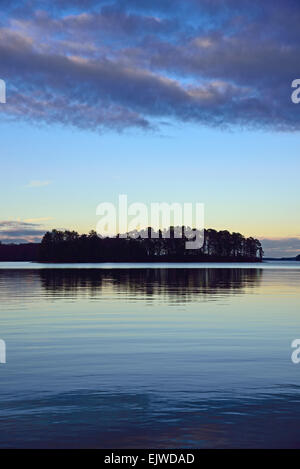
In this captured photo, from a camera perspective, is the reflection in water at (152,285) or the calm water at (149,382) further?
the reflection in water at (152,285)

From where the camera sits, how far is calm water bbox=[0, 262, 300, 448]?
13.5 m

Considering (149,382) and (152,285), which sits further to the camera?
(152,285)

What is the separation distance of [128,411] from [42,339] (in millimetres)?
15258

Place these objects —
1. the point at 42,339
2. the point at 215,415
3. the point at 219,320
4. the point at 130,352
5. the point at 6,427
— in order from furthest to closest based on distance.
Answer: the point at 219,320 < the point at 42,339 < the point at 130,352 < the point at 215,415 < the point at 6,427

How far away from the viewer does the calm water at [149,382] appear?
1349cm

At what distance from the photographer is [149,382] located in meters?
19.3

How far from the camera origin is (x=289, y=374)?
21.0m

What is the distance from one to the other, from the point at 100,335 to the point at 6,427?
57.1 feet

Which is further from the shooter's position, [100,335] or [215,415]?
[100,335]

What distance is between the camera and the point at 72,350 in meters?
26.5

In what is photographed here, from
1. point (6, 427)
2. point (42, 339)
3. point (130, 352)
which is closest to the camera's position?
point (6, 427)

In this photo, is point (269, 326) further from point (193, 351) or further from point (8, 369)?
point (8, 369)

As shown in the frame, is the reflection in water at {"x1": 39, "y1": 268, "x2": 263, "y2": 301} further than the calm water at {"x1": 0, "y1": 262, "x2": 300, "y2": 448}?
Yes
